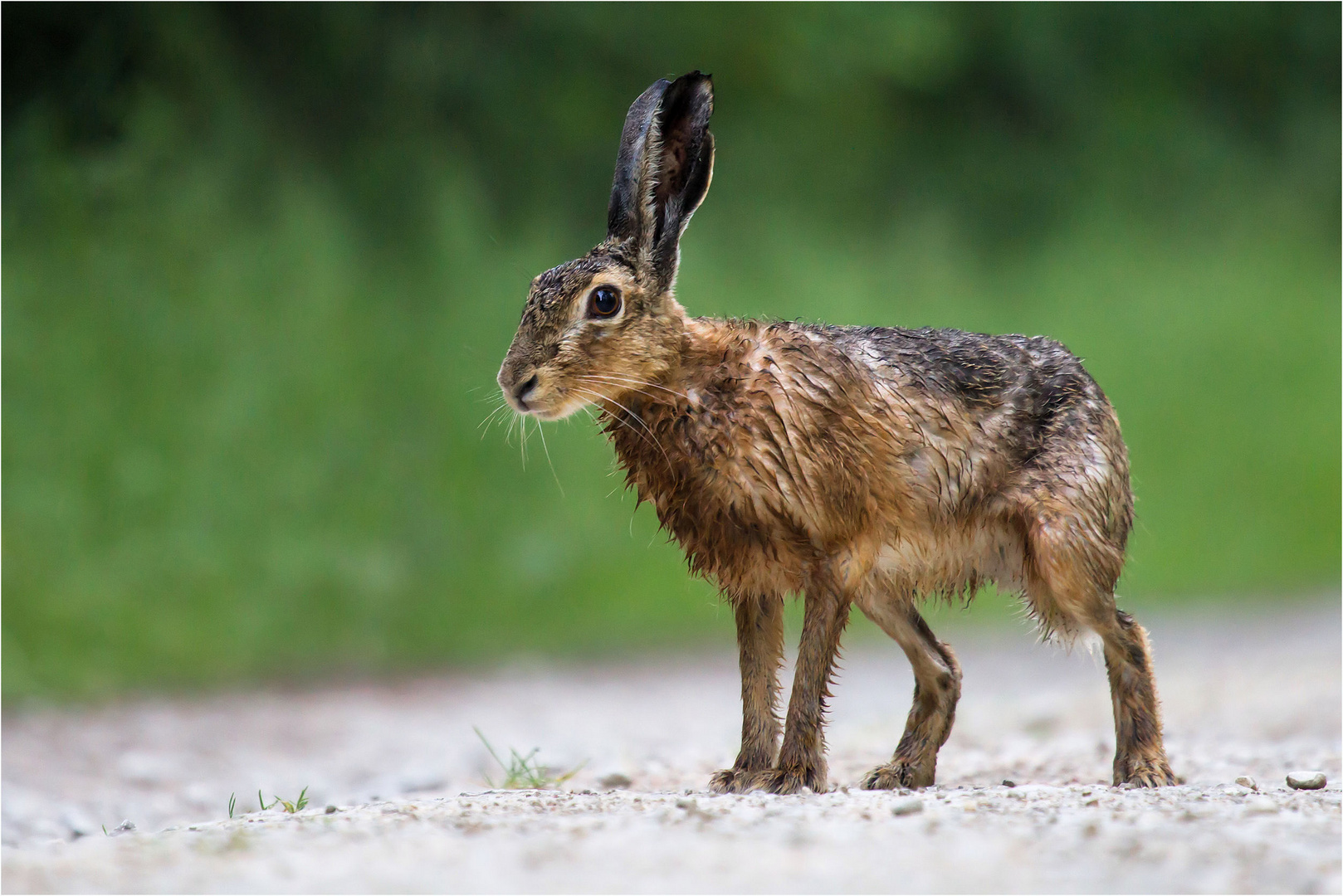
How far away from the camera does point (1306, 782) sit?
5105mm

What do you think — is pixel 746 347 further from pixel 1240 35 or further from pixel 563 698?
pixel 1240 35

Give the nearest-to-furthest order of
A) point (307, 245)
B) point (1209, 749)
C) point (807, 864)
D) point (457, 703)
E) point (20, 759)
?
point (807, 864) < point (1209, 749) < point (20, 759) < point (457, 703) < point (307, 245)

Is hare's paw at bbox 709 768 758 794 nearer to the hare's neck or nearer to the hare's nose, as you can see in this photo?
the hare's neck

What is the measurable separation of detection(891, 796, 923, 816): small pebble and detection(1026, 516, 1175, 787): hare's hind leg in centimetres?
133

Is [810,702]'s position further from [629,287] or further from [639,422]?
[629,287]

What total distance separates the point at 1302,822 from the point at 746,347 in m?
2.42

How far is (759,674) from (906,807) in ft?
3.87

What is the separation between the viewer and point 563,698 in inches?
418

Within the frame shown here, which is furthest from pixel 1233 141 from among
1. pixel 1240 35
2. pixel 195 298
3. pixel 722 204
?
pixel 195 298

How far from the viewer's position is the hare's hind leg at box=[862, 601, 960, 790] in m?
5.69

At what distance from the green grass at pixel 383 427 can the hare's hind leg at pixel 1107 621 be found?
2875 millimetres

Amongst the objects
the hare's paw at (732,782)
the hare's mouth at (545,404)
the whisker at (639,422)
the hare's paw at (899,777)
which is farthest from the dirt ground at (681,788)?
the hare's mouth at (545,404)

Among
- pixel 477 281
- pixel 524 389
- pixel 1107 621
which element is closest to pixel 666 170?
pixel 524 389

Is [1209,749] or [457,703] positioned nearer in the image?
[1209,749]
